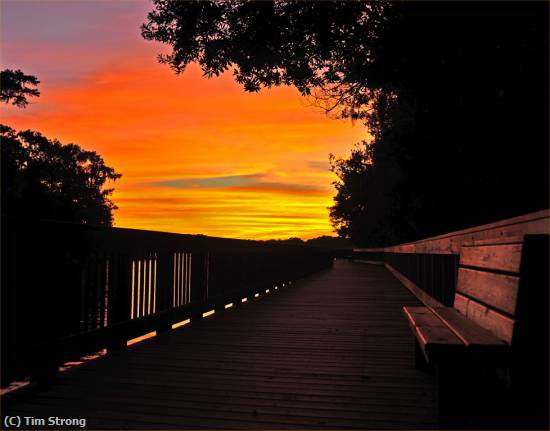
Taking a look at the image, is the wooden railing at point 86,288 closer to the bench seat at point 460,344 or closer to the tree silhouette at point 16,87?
the bench seat at point 460,344

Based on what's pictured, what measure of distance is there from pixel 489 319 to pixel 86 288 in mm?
3241

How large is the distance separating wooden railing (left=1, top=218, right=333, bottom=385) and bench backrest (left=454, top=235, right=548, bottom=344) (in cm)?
312

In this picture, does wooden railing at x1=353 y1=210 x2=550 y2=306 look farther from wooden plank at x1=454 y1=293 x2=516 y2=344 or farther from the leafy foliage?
the leafy foliage

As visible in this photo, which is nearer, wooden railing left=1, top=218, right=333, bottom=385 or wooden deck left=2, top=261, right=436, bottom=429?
wooden deck left=2, top=261, right=436, bottom=429

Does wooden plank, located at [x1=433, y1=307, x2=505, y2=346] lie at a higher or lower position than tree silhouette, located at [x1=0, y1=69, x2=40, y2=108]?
lower

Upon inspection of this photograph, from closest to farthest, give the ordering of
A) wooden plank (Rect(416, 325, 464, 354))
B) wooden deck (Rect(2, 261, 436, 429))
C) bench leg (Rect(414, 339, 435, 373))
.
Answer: wooden plank (Rect(416, 325, 464, 354)), wooden deck (Rect(2, 261, 436, 429)), bench leg (Rect(414, 339, 435, 373))

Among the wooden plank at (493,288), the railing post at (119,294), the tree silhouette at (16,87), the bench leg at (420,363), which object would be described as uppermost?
the tree silhouette at (16,87)

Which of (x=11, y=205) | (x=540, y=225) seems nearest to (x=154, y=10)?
(x=540, y=225)

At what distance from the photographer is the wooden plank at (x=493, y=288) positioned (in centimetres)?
289

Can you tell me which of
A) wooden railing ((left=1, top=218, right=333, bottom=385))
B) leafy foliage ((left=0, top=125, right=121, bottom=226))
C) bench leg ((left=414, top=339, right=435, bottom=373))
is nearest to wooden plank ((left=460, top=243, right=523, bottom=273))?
bench leg ((left=414, top=339, right=435, bottom=373))

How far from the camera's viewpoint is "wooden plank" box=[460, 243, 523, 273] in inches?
116

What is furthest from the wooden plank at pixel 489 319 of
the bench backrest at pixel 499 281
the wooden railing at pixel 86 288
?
the wooden railing at pixel 86 288

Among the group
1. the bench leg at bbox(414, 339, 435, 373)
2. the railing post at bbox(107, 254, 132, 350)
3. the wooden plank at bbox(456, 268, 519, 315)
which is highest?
the wooden plank at bbox(456, 268, 519, 315)

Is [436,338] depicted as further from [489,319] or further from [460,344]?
Result: [489,319]
